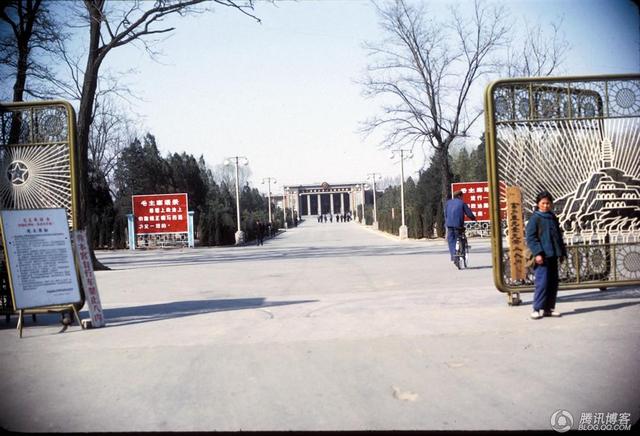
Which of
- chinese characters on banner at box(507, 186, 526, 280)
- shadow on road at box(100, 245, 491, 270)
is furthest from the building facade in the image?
chinese characters on banner at box(507, 186, 526, 280)

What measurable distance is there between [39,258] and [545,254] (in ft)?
19.9

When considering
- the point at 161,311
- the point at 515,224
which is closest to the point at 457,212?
the point at 515,224

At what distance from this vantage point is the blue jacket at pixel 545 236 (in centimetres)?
725

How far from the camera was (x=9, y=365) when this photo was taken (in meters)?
6.14

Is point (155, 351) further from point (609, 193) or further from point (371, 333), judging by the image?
point (609, 193)

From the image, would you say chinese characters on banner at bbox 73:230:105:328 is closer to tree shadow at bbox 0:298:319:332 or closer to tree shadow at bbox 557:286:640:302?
tree shadow at bbox 0:298:319:332

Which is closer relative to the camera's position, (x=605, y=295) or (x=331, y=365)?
(x=331, y=365)

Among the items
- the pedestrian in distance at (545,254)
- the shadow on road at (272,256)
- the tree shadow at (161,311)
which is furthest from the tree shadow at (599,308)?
the shadow on road at (272,256)

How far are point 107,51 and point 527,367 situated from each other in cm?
1662

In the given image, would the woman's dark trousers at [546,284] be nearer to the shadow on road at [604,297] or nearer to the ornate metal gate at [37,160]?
the shadow on road at [604,297]

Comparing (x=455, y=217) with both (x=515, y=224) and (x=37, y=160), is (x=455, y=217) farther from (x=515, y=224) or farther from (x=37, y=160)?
(x=37, y=160)

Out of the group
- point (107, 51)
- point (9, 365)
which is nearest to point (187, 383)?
point (9, 365)

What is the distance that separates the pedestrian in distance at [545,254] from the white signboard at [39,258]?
561cm

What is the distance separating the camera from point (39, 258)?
7.59 m
